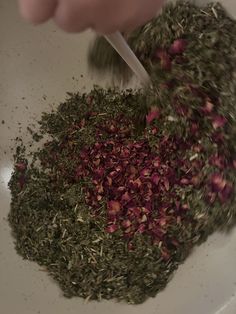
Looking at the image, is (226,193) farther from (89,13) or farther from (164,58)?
(89,13)

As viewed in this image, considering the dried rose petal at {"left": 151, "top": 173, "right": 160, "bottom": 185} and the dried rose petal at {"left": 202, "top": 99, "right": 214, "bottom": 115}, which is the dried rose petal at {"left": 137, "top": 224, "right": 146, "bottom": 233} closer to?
the dried rose petal at {"left": 151, "top": 173, "right": 160, "bottom": 185}

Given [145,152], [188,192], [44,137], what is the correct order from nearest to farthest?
[188,192]
[145,152]
[44,137]

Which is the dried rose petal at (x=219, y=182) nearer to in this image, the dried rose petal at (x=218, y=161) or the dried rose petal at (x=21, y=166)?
the dried rose petal at (x=218, y=161)

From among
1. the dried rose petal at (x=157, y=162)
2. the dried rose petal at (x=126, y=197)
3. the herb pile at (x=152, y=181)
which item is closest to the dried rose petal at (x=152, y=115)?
the herb pile at (x=152, y=181)

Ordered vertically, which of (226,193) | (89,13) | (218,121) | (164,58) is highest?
(89,13)

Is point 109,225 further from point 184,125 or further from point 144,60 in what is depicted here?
point 144,60

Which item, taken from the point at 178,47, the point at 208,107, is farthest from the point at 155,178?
the point at 178,47

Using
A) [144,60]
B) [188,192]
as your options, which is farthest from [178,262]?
[144,60]

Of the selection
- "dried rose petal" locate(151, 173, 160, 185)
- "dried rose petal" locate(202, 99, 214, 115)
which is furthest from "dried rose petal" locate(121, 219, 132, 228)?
"dried rose petal" locate(202, 99, 214, 115)
